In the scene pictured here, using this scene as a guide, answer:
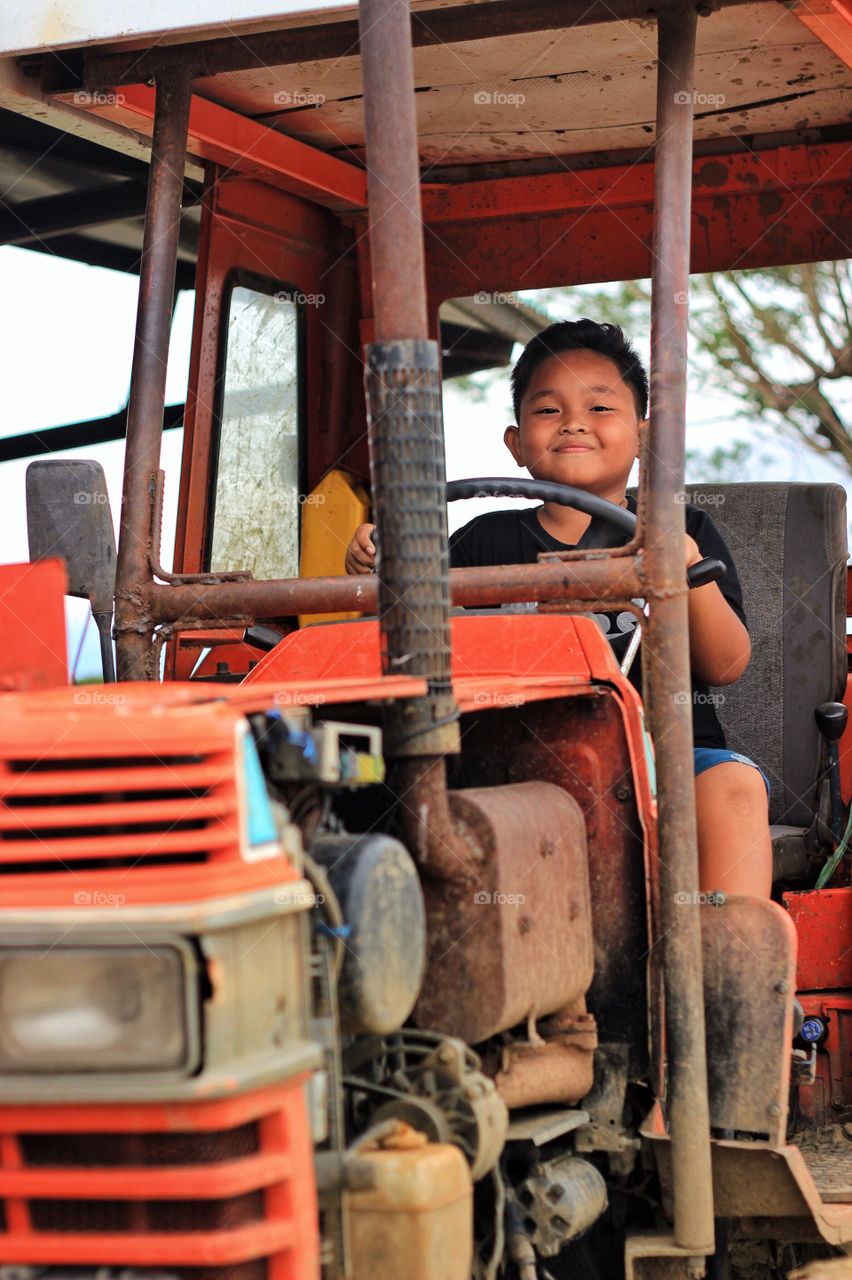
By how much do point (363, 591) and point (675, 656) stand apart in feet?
1.70

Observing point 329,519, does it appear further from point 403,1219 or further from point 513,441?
point 403,1219

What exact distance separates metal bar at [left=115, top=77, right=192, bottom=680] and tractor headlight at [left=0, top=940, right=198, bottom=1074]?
4.30 feet

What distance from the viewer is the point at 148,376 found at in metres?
3.09

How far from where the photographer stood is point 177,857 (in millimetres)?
1679

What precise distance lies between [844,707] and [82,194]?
102 inches

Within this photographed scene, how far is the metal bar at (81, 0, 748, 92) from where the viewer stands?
2.87 m

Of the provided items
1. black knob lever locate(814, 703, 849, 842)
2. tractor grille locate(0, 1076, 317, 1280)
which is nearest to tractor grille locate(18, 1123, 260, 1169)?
tractor grille locate(0, 1076, 317, 1280)

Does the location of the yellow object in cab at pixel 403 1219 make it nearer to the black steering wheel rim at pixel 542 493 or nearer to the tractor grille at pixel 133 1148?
the tractor grille at pixel 133 1148

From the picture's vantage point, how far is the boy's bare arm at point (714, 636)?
9.86 ft

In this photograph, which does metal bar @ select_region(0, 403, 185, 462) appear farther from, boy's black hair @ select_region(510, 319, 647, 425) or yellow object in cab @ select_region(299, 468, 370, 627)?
boy's black hair @ select_region(510, 319, 647, 425)

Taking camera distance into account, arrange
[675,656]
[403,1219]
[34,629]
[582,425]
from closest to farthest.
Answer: [403,1219] < [34,629] < [675,656] < [582,425]

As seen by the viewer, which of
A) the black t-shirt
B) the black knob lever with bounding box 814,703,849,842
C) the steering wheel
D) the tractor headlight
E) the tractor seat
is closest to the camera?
the tractor headlight

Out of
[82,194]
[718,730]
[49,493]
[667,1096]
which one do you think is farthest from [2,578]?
[82,194]

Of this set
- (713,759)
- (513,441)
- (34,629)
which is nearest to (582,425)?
(513,441)
